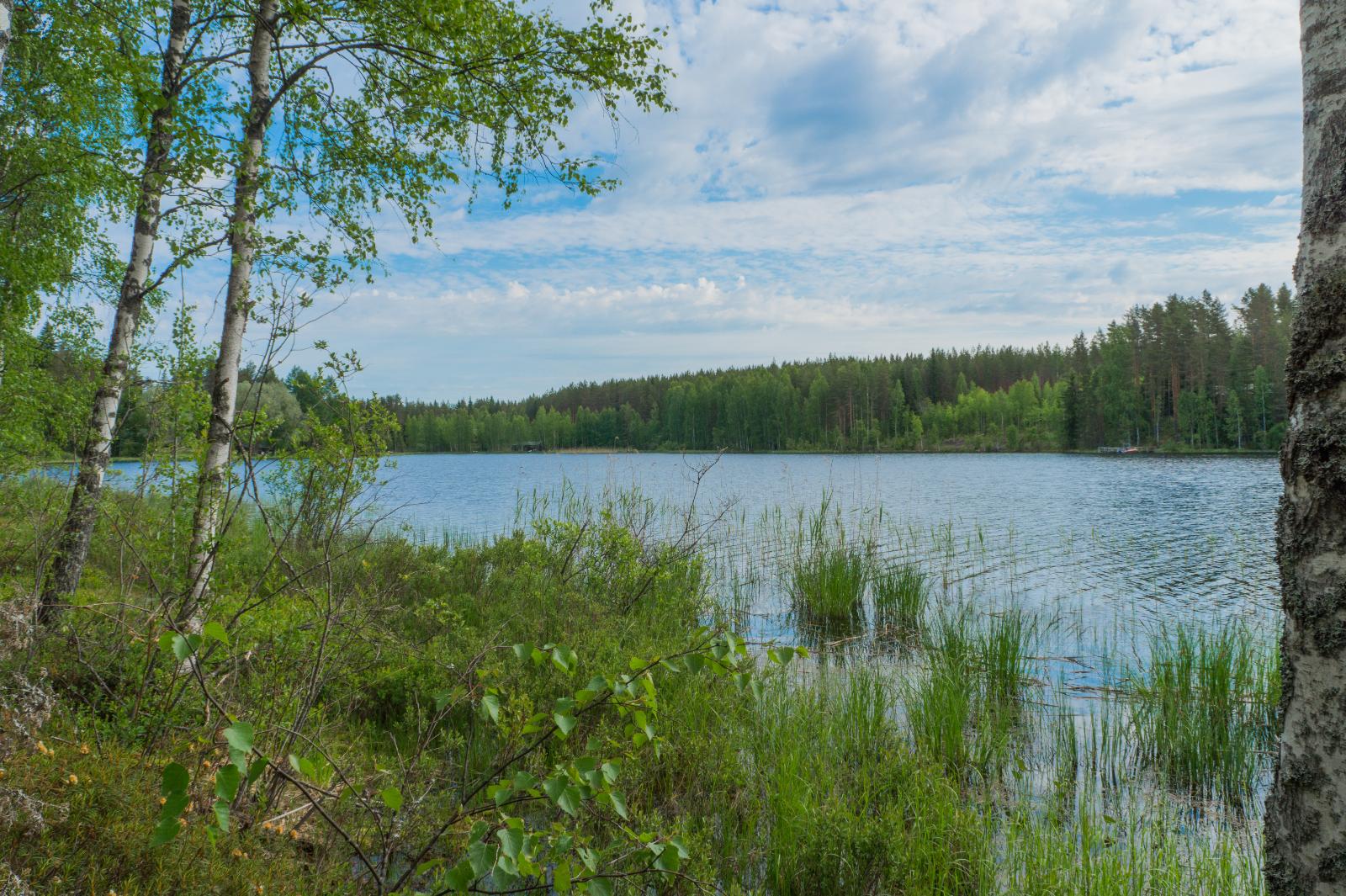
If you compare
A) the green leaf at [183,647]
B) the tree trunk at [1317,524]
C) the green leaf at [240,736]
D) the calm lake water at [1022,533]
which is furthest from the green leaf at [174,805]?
the calm lake water at [1022,533]

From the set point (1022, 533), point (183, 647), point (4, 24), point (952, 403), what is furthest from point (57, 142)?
point (952, 403)

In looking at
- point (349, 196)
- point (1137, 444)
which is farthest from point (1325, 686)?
point (1137, 444)

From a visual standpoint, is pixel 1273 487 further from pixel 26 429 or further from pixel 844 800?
pixel 26 429

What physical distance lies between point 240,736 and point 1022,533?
17.5m

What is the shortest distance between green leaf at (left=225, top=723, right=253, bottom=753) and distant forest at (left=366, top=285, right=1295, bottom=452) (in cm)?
3288

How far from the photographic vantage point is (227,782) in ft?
4.55

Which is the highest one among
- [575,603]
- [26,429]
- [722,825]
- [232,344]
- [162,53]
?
[162,53]

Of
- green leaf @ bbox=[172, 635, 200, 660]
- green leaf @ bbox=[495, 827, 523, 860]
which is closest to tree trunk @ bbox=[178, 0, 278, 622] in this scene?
green leaf @ bbox=[172, 635, 200, 660]

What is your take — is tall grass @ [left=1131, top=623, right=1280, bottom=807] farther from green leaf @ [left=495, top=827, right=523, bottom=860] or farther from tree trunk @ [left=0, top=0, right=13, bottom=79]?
tree trunk @ [left=0, top=0, right=13, bottom=79]

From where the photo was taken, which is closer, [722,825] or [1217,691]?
[722,825]

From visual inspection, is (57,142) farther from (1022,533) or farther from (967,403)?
(967,403)

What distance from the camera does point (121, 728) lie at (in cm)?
318

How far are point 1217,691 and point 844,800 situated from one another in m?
3.82

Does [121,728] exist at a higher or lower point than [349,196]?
lower
